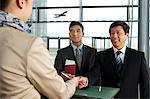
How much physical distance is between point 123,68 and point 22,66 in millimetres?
1789

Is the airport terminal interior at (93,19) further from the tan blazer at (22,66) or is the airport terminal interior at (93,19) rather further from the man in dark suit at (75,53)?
the tan blazer at (22,66)

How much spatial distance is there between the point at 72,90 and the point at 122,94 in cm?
162

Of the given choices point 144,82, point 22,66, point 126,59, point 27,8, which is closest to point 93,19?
point 126,59

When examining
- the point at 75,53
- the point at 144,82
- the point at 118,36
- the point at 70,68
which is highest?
the point at 118,36

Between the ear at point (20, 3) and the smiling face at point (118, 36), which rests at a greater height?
the ear at point (20, 3)

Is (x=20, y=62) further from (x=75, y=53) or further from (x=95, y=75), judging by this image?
(x=75, y=53)

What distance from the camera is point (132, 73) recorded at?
2543mm

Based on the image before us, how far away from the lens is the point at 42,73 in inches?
35.9

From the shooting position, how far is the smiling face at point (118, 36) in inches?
104

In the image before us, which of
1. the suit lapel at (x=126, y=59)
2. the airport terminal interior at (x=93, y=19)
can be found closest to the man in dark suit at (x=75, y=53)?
the suit lapel at (x=126, y=59)

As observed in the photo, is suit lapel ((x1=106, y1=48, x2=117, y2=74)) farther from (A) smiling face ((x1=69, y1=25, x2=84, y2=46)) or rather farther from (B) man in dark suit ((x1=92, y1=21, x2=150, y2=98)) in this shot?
(A) smiling face ((x1=69, y1=25, x2=84, y2=46))

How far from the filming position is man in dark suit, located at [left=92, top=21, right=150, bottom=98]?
2.55 m

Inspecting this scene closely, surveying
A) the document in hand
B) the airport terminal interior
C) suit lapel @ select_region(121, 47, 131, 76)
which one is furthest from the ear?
the airport terminal interior

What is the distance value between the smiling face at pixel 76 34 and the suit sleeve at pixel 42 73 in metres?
2.27
